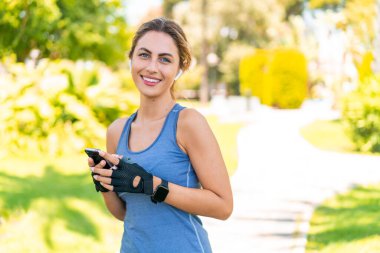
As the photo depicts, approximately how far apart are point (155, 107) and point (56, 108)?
463 inches

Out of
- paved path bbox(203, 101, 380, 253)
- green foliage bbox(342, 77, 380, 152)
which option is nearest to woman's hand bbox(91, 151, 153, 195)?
paved path bbox(203, 101, 380, 253)

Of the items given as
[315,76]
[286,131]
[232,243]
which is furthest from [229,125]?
[315,76]

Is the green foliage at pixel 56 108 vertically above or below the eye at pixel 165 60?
below

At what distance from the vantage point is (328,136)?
68.9ft

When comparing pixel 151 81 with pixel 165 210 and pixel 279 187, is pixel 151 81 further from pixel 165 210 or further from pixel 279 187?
pixel 279 187

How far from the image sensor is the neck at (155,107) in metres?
2.48

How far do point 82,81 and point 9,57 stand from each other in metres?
3.50

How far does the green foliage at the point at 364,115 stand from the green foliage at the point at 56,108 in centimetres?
605

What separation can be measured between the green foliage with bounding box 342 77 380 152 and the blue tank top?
49.1 feet

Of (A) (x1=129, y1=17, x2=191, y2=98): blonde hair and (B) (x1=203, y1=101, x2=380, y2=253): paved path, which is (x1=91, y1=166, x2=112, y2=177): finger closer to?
(A) (x1=129, y1=17, x2=191, y2=98): blonde hair

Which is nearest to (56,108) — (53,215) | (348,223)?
(53,215)

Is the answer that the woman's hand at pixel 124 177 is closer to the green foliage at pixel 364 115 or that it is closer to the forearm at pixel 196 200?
the forearm at pixel 196 200

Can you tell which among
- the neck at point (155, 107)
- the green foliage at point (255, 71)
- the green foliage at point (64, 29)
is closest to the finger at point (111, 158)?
the neck at point (155, 107)

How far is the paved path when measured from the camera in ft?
24.0
